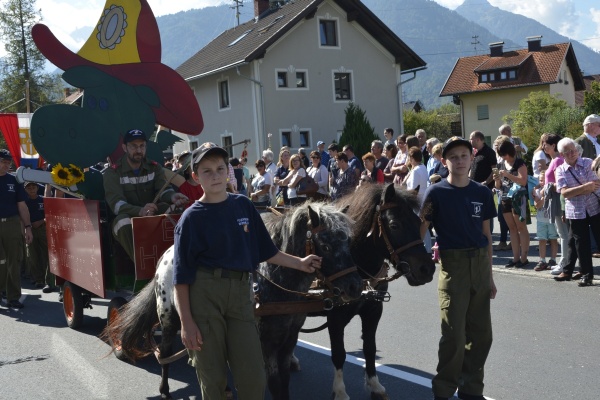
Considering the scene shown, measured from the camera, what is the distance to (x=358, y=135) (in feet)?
101

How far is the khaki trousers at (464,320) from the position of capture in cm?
507

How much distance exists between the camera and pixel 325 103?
37.1 m

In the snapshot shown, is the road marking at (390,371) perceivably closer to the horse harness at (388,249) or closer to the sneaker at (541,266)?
the horse harness at (388,249)

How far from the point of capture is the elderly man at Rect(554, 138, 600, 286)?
30.0 feet

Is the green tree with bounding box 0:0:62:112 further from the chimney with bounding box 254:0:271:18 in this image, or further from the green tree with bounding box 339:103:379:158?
the green tree with bounding box 339:103:379:158

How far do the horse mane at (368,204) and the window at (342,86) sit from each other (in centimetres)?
3223

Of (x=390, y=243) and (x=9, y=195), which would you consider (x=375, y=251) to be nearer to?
(x=390, y=243)

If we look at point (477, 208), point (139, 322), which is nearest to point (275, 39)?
point (139, 322)

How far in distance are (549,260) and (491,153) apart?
6.59 ft

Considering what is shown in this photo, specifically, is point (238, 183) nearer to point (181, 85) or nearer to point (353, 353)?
point (181, 85)

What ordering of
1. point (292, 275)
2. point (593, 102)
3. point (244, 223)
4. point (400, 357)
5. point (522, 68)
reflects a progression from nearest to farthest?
point (244, 223), point (292, 275), point (400, 357), point (593, 102), point (522, 68)

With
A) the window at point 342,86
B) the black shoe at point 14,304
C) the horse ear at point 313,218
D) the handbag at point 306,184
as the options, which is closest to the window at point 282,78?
the window at point 342,86

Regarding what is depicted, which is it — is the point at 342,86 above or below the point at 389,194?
above

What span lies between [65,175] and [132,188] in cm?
74
